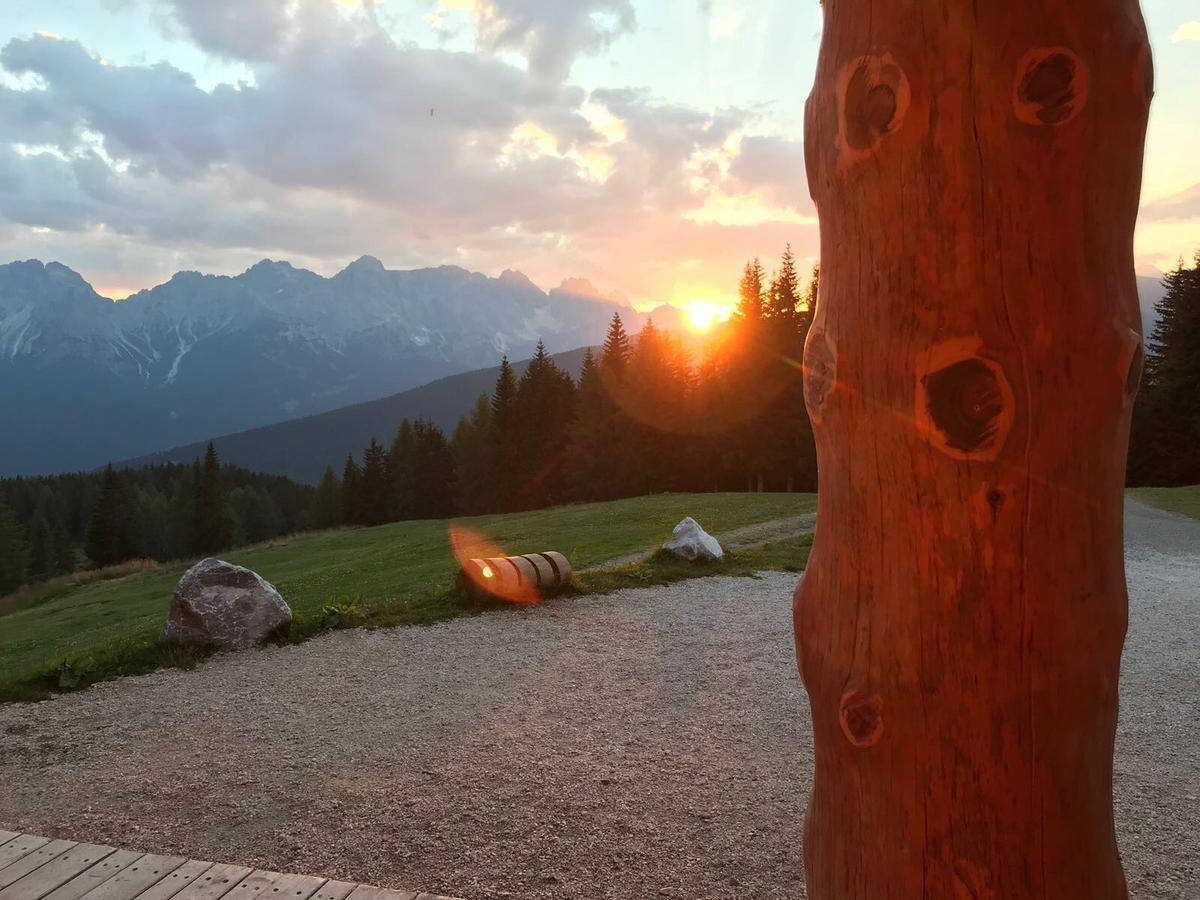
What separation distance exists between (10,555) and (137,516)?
1730 centimetres

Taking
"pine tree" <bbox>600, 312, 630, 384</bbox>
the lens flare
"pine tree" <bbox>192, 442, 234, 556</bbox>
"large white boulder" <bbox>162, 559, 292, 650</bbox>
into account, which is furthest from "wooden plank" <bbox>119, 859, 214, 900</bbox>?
"pine tree" <bbox>192, 442, 234, 556</bbox>

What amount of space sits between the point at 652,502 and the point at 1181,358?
2947 cm

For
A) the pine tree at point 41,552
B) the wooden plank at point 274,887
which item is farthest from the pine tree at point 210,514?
the wooden plank at point 274,887

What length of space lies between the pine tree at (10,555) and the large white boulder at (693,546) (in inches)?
3145

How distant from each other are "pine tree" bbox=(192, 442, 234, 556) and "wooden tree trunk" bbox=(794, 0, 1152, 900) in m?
Answer: 83.4

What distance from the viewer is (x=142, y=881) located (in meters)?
4.00

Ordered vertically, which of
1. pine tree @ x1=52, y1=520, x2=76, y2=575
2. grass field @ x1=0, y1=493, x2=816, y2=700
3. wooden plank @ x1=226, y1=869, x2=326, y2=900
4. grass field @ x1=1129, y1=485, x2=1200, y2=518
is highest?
wooden plank @ x1=226, y1=869, x2=326, y2=900

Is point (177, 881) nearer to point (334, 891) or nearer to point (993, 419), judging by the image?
point (334, 891)

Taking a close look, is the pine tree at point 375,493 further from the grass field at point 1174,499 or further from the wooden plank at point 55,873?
the wooden plank at point 55,873

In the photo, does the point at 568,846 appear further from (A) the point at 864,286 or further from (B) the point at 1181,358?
(B) the point at 1181,358

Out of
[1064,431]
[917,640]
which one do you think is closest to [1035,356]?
[1064,431]

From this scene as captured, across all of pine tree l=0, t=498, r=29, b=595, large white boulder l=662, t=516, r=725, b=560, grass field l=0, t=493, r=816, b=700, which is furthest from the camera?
pine tree l=0, t=498, r=29, b=595

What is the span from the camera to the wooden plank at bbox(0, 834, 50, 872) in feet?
13.9

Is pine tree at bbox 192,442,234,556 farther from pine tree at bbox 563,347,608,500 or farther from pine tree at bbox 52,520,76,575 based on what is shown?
pine tree at bbox 563,347,608,500
